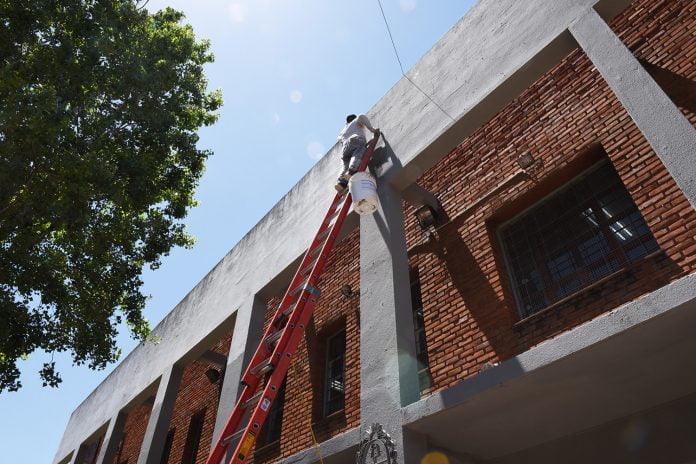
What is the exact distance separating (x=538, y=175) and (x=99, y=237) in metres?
6.82

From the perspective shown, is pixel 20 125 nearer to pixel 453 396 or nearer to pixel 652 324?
pixel 453 396

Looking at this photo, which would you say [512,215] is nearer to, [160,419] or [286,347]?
[286,347]

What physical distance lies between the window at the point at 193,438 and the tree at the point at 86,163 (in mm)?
2266

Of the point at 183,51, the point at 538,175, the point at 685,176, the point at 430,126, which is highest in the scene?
the point at 183,51

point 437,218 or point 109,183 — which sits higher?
point 109,183

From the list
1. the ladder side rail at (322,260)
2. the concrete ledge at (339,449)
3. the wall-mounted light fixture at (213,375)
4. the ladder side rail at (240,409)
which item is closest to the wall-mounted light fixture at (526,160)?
the ladder side rail at (322,260)

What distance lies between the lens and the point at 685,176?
3865 millimetres

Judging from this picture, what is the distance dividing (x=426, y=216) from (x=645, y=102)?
3512mm

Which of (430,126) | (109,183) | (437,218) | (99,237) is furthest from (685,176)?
A: (99,237)

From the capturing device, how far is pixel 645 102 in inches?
175

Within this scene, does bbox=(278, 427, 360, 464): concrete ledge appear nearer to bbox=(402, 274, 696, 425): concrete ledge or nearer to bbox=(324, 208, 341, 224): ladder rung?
bbox=(402, 274, 696, 425): concrete ledge

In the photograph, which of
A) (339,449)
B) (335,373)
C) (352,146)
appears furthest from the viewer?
(335,373)

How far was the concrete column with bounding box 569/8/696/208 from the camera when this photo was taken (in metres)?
3.94

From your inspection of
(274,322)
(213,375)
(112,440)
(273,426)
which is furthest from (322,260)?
(112,440)
